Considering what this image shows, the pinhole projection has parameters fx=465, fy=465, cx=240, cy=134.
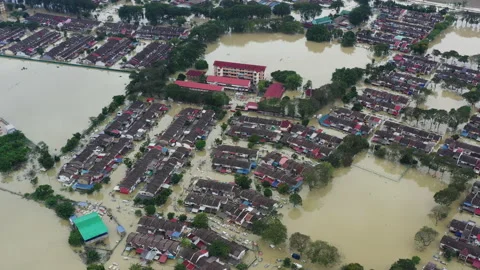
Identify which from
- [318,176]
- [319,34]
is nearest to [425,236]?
[318,176]

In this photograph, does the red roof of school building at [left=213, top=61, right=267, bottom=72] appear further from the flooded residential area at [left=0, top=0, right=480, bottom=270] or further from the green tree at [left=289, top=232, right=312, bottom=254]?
the green tree at [left=289, top=232, right=312, bottom=254]

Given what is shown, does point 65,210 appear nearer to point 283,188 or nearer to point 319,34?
point 283,188

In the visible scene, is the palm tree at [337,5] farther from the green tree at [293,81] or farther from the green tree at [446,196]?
the green tree at [446,196]

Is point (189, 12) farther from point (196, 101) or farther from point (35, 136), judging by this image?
point (35, 136)

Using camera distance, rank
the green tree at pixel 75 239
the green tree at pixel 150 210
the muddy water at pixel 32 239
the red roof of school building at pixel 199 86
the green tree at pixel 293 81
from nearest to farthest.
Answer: the muddy water at pixel 32 239 < the green tree at pixel 75 239 < the green tree at pixel 150 210 < the red roof of school building at pixel 199 86 < the green tree at pixel 293 81

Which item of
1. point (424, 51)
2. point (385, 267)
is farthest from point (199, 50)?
point (385, 267)

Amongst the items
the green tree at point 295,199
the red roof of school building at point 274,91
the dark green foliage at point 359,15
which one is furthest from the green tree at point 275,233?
the dark green foliage at point 359,15

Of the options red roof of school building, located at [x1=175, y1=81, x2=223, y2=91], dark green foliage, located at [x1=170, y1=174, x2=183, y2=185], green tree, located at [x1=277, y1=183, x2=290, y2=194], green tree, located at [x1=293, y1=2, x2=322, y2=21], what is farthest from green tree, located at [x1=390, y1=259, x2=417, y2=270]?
green tree, located at [x1=293, y1=2, x2=322, y2=21]
